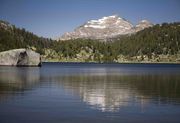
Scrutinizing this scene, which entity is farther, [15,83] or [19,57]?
[19,57]

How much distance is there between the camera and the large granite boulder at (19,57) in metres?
184

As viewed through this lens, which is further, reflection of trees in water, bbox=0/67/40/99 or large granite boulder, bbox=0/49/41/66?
large granite boulder, bbox=0/49/41/66

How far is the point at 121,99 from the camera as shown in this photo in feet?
145

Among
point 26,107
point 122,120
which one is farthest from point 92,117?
point 26,107

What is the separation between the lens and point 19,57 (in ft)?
609

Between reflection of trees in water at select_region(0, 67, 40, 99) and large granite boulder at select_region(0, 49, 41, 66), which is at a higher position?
large granite boulder at select_region(0, 49, 41, 66)

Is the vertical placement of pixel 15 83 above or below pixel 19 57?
below

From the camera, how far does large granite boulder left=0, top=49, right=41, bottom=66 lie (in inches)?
7228

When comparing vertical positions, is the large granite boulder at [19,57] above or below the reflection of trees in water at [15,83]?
above

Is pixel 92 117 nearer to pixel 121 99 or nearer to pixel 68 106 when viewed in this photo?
pixel 68 106

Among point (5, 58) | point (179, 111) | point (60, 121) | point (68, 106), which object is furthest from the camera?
point (5, 58)

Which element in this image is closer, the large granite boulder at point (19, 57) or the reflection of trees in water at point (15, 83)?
the reflection of trees in water at point (15, 83)

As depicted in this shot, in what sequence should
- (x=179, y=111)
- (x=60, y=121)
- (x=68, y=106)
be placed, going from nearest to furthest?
1. (x=60, y=121)
2. (x=179, y=111)
3. (x=68, y=106)

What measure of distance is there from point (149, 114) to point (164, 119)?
248cm
